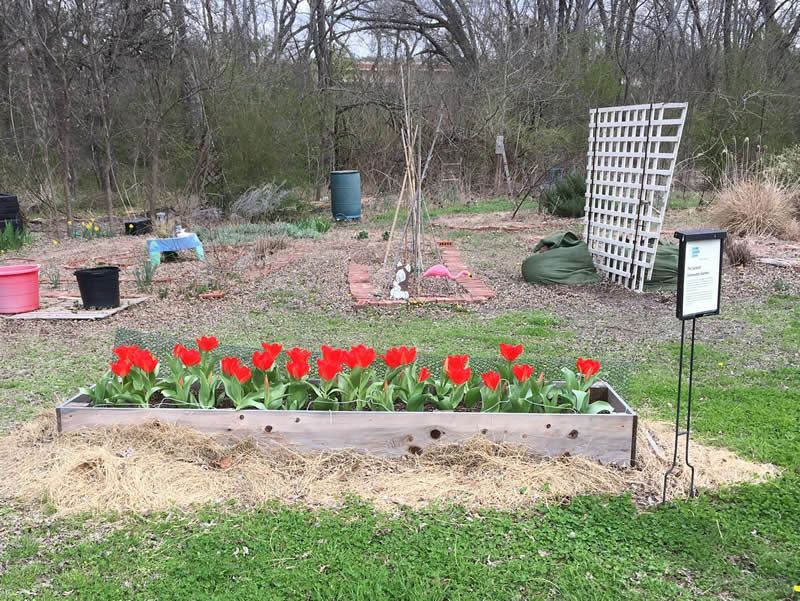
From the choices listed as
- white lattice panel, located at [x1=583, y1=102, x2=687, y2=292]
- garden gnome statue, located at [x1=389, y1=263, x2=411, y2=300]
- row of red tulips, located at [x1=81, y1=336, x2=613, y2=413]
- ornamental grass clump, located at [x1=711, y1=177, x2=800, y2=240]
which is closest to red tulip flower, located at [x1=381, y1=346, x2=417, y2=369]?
row of red tulips, located at [x1=81, y1=336, x2=613, y2=413]

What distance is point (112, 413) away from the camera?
2627 millimetres

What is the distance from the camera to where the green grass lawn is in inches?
72.5

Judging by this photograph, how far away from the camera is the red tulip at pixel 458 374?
2.56 metres

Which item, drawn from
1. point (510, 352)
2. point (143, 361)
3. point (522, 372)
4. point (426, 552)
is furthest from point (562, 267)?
point (426, 552)

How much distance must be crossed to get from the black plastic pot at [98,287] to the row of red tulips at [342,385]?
2714 mm

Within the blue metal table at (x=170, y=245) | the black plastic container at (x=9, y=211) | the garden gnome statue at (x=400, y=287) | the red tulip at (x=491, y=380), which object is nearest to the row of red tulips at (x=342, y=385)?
the red tulip at (x=491, y=380)

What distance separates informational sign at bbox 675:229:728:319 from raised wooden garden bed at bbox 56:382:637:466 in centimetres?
52

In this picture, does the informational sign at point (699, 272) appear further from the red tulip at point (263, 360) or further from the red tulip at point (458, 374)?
the red tulip at point (263, 360)

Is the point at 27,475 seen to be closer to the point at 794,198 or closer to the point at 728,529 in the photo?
the point at 728,529

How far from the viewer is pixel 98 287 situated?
524cm

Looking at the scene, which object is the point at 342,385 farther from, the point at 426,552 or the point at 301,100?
the point at 301,100

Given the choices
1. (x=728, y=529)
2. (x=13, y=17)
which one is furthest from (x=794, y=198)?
(x=13, y=17)

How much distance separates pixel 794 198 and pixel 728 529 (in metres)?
7.82

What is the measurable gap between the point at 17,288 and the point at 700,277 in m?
4.94
